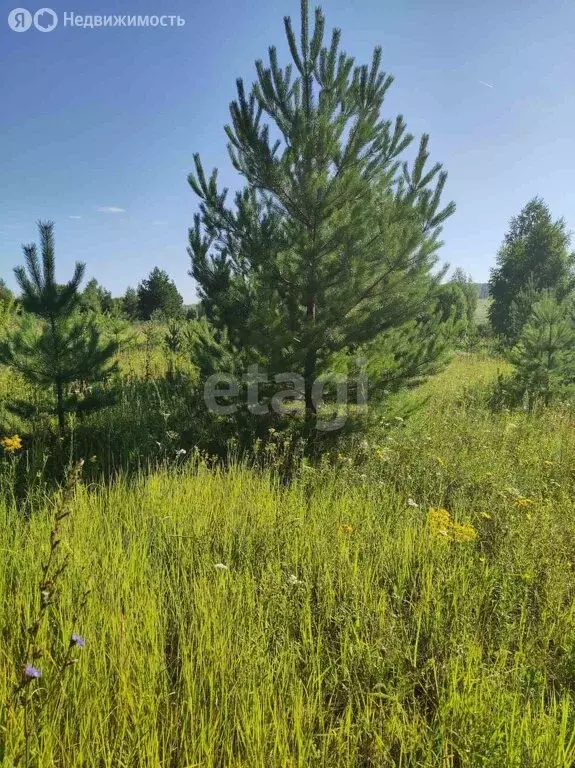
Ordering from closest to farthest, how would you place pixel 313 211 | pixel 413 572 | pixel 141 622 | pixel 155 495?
pixel 141 622, pixel 413 572, pixel 155 495, pixel 313 211

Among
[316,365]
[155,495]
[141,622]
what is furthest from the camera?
[316,365]

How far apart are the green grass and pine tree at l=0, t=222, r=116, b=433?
5.72 feet

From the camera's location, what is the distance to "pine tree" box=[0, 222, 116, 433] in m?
4.10

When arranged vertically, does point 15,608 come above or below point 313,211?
below

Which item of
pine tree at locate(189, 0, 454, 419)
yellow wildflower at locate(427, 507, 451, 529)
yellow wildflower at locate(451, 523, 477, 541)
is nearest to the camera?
yellow wildflower at locate(451, 523, 477, 541)

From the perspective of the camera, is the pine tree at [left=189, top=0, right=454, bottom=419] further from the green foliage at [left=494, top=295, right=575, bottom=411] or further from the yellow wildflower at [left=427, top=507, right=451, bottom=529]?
the green foliage at [left=494, top=295, right=575, bottom=411]

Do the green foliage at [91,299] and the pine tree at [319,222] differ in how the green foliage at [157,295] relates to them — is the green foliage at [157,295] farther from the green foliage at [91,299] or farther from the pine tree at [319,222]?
the pine tree at [319,222]

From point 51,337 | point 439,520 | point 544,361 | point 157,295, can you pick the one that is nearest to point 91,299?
point 51,337

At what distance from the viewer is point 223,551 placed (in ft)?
8.12

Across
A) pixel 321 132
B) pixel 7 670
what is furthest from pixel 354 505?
pixel 321 132

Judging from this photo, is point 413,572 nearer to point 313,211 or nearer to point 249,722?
point 249,722

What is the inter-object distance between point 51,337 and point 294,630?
379 centimetres

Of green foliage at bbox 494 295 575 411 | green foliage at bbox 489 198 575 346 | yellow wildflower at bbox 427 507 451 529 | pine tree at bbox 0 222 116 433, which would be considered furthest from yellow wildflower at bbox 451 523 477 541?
green foliage at bbox 489 198 575 346

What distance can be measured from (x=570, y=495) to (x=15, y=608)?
4.31 m
